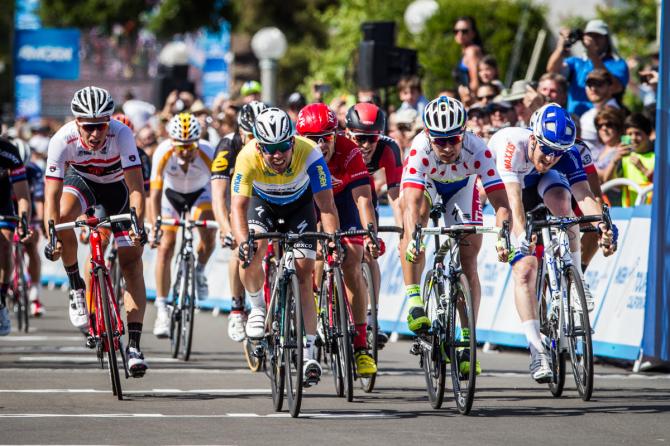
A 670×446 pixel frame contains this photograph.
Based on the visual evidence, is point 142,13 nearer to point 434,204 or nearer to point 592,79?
point 592,79

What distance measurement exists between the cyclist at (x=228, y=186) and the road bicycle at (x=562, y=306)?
2876 mm

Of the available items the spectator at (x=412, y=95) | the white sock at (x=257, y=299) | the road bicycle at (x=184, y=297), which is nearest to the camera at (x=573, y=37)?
the spectator at (x=412, y=95)

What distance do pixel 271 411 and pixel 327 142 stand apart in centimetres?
245

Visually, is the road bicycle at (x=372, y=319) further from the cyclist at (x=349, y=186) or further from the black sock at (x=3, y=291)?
the black sock at (x=3, y=291)

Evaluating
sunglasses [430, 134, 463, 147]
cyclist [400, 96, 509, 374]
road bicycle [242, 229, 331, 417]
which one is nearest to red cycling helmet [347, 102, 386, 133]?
cyclist [400, 96, 509, 374]

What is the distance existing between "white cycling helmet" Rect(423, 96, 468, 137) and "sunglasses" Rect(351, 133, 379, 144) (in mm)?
2042

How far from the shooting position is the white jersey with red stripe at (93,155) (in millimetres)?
11781

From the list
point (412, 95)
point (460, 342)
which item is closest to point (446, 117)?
point (460, 342)

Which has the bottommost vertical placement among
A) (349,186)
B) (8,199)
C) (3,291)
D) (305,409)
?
(305,409)

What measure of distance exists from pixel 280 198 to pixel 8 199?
15.1 feet

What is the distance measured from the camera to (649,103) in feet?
56.0

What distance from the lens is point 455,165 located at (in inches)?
442

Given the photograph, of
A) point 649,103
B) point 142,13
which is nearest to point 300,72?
point 142,13

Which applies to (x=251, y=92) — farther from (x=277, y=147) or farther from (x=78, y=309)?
(x=277, y=147)
